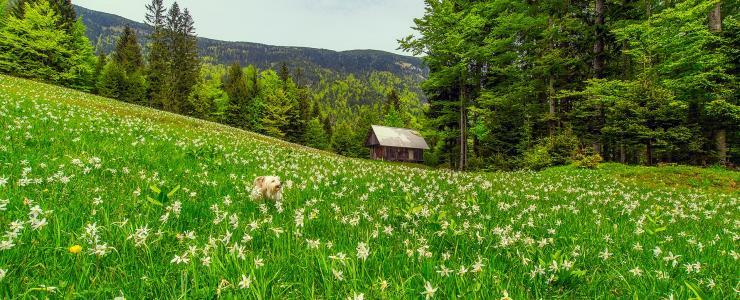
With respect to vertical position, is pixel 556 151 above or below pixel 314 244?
below

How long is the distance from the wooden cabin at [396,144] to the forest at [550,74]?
468cm

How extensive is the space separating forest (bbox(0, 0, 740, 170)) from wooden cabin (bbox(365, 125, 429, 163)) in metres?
4.68

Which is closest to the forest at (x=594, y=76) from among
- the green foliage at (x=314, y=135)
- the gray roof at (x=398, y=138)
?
the gray roof at (x=398, y=138)

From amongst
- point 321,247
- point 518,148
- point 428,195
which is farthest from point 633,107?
point 321,247

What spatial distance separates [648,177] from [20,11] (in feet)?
330

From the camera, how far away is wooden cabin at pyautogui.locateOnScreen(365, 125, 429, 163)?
244 ft

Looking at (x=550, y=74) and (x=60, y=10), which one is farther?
(x=60, y=10)

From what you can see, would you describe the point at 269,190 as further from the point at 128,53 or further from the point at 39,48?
the point at 128,53

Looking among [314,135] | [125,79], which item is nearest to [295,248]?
[125,79]

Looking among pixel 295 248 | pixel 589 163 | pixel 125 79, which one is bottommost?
pixel 589 163

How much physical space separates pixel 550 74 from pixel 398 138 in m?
43.4

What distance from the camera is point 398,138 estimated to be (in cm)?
7612

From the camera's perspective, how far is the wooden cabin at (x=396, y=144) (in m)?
74.4

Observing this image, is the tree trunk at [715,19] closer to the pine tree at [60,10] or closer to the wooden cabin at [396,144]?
the wooden cabin at [396,144]
